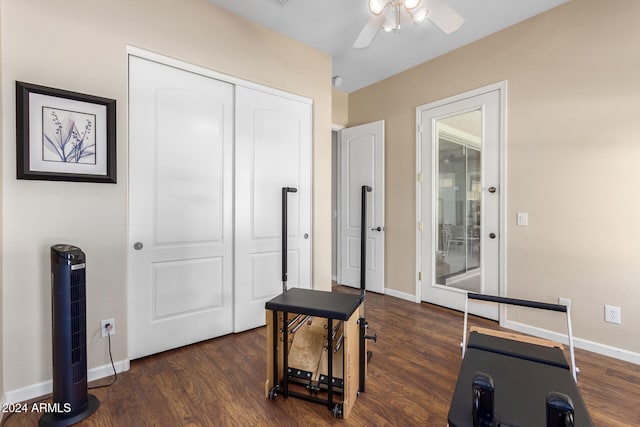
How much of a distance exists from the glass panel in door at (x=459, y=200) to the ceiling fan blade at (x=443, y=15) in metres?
1.40

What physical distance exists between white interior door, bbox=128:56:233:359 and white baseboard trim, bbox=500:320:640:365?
8.78ft

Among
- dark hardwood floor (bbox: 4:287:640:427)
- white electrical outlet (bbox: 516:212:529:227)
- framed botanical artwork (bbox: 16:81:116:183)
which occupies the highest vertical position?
framed botanical artwork (bbox: 16:81:116:183)

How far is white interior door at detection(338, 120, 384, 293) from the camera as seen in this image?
4176mm

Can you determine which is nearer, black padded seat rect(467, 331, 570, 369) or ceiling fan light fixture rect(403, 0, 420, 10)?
black padded seat rect(467, 331, 570, 369)

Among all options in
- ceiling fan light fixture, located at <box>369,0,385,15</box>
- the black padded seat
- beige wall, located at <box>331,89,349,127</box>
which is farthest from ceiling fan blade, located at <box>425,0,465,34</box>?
beige wall, located at <box>331,89,349,127</box>

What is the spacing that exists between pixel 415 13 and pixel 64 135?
2.40 m

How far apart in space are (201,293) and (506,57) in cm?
358

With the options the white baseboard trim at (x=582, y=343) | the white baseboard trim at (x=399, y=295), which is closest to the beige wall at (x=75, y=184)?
the white baseboard trim at (x=399, y=295)

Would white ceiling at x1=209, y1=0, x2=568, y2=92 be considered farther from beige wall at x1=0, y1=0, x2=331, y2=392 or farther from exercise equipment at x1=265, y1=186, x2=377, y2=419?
exercise equipment at x1=265, y1=186, x2=377, y2=419

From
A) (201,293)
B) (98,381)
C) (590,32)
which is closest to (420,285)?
(201,293)

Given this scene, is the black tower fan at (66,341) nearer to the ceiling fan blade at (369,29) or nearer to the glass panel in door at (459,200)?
the ceiling fan blade at (369,29)

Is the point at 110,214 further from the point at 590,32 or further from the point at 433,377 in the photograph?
the point at 590,32

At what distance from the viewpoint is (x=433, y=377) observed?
6.94ft

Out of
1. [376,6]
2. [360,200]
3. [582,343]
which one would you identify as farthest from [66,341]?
[582,343]
